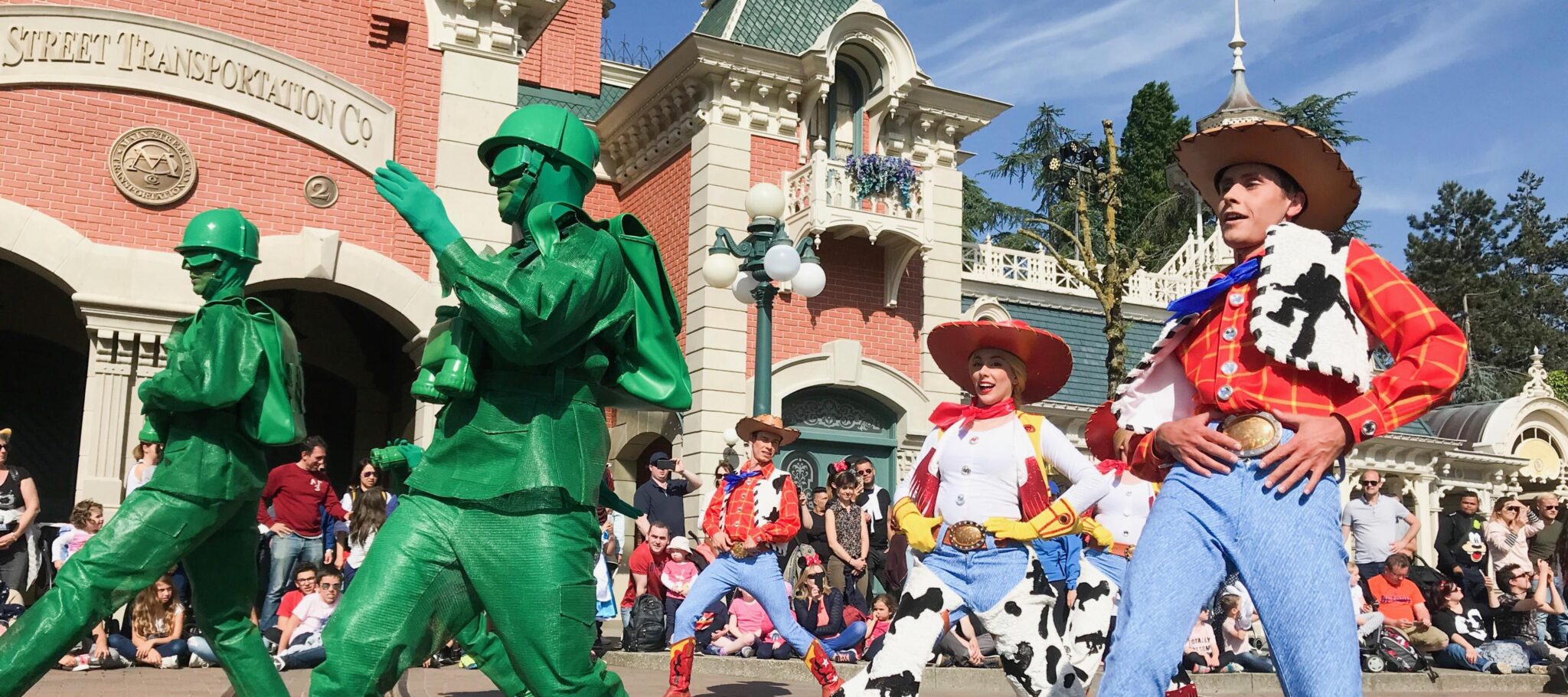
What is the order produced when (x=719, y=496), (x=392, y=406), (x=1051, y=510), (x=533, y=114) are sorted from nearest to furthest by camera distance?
(x=533, y=114), (x=1051, y=510), (x=719, y=496), (x=392, y=406)

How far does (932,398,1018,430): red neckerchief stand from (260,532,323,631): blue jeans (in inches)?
270

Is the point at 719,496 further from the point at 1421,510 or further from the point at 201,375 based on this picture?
the point at 1421,510

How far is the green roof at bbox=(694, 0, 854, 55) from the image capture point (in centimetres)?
1941

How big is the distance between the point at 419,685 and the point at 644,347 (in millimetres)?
5633

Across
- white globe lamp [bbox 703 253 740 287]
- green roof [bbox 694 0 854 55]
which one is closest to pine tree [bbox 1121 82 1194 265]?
green roof [bbox 694 0 854 55]

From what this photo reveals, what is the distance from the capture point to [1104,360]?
22578 mm

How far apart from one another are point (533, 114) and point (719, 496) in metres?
4.87

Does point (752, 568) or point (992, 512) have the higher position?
point (992, 512)

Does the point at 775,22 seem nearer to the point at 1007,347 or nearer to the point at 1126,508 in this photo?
the point at 1126,508

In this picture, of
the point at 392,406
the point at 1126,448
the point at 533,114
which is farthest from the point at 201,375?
the point at 392,406

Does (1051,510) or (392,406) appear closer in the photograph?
(1051,510)

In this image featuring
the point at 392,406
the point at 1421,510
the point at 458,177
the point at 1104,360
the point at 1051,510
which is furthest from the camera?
the point at 1421,510

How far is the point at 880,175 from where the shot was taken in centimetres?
1823

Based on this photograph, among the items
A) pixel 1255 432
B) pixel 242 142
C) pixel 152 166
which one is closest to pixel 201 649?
pixel 152 166
